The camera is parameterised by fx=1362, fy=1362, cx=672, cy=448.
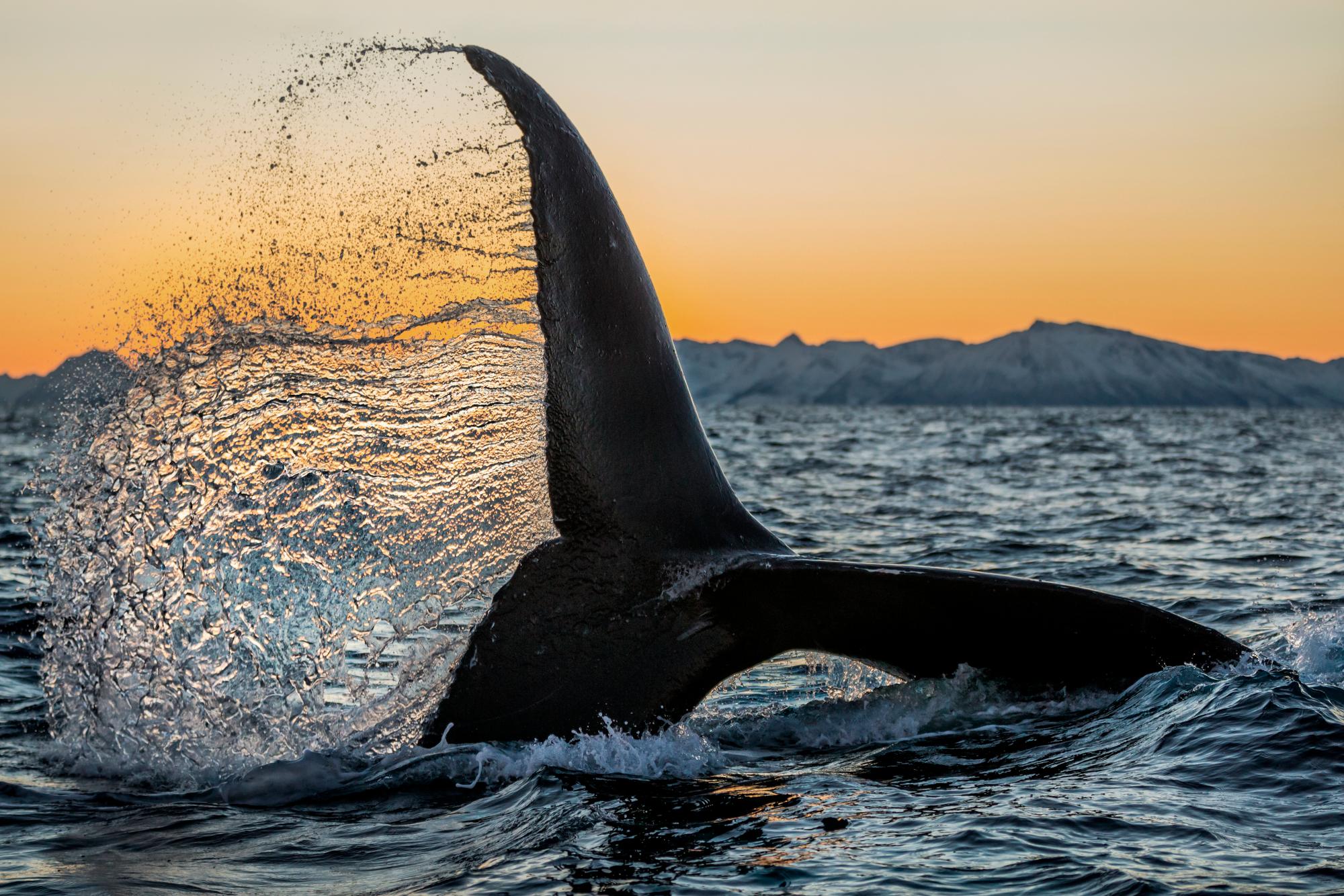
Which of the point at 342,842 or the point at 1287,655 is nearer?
the point at 342,842

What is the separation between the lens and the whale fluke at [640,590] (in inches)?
210

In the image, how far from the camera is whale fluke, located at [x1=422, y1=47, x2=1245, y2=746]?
534cm

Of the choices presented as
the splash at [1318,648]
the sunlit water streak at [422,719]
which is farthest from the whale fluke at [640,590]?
the splash at [1318,648]

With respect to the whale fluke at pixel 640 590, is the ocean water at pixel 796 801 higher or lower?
lower

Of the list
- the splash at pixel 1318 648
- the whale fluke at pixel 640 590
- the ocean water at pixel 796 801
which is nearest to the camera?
the ocean water at pixel 796 801

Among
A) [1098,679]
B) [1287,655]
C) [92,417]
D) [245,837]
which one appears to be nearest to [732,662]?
[1098,679]

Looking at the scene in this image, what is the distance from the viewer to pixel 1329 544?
16.3 meters

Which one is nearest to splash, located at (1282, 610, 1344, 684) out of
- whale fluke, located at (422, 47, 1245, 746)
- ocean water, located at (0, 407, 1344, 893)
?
ocean water, located at (0, 407, 1344, 893)

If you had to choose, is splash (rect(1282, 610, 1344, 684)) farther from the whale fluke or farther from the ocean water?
the whale fluke

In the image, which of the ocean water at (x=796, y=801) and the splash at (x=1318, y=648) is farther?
the splash at (x=1318, y=648)

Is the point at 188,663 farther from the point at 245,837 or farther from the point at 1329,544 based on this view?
the point at 1329,544

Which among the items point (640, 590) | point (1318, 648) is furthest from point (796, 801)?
point (1318, 648)

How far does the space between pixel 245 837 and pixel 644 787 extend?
1.67m

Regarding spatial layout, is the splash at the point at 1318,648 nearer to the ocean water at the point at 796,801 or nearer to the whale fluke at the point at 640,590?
the ocean water at the point at 796,801
